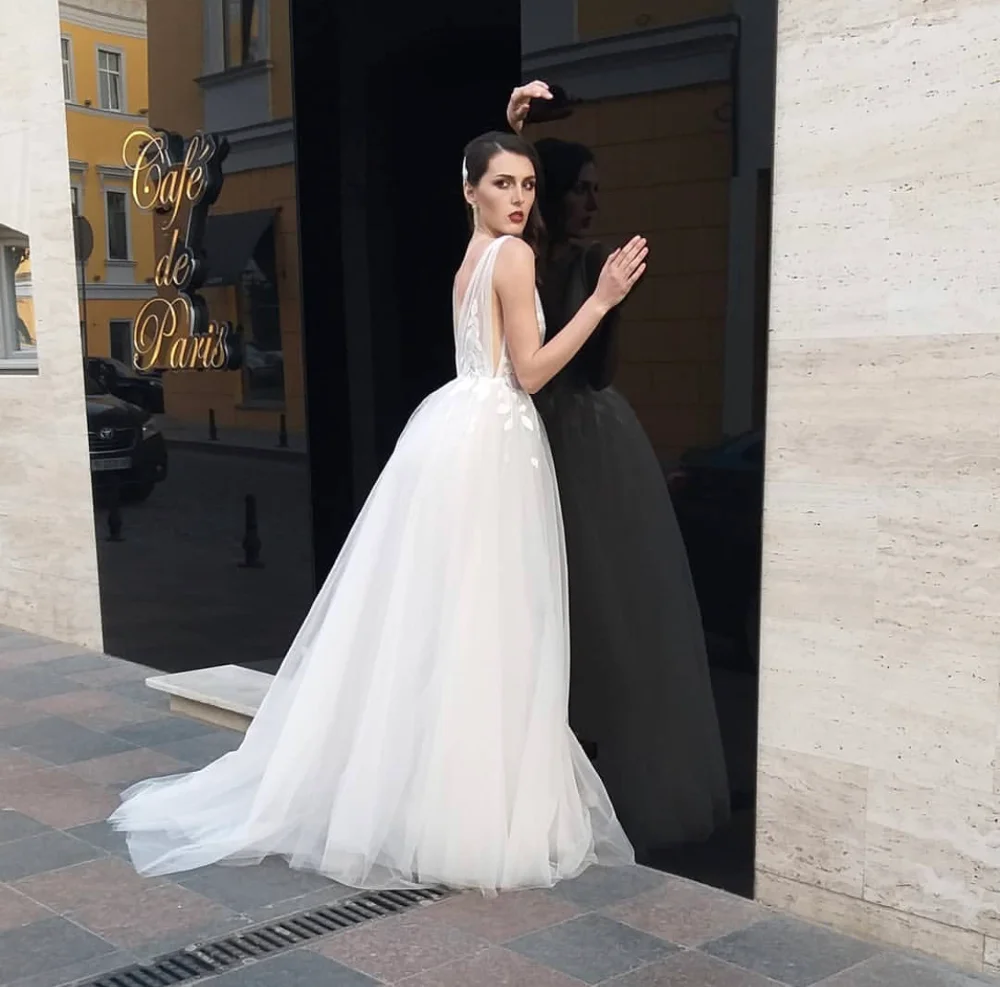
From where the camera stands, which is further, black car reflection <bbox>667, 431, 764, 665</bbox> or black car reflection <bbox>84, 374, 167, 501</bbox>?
black car reflection <bbox>84, 374, 167, 501</bbox>

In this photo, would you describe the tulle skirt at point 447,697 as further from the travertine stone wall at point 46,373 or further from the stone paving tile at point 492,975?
the travertine stone wall at point 46,373

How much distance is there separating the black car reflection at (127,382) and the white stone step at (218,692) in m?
1.49

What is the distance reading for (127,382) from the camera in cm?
684

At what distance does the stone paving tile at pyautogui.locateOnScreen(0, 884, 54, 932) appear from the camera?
11.9ft

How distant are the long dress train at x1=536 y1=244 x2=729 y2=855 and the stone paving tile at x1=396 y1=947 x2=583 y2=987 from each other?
32.7 inches

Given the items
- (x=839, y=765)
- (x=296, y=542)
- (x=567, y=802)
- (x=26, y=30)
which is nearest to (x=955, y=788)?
(x=839, y=765)

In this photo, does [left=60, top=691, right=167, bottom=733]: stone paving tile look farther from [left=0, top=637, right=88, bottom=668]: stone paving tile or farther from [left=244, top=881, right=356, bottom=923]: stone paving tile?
[left=244, top=881, right=356, bottom=923]: stone paving tile

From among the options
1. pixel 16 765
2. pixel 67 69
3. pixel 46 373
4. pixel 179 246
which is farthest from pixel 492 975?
pixel 67 69

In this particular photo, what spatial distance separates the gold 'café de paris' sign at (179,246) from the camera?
20.1 ft

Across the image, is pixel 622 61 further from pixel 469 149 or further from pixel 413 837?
pixel 413 837

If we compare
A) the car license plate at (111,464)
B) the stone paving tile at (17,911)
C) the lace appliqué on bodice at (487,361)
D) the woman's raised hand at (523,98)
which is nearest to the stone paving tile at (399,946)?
the stone paving tile at (17,911)

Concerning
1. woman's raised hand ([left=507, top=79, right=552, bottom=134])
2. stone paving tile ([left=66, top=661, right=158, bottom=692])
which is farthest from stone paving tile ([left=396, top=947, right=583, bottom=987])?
stone paving tile ([left=66, top=661, right=158, bottom=692])

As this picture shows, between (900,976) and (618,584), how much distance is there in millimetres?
1429

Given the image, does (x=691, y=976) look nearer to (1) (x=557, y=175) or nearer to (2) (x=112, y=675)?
(1) (x=557, y=175)
